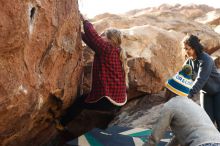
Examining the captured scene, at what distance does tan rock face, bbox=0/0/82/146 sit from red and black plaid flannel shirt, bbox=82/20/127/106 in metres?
0.27

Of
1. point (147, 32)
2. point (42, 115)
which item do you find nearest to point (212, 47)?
point (147, 32)

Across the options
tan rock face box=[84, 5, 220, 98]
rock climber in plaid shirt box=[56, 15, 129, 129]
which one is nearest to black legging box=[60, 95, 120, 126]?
rock climber in plaid shirt box=[56, 15, 129, 129]

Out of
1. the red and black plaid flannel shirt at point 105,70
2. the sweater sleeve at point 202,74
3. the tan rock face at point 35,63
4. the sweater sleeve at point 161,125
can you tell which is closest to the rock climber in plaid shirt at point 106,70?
the red and black plaid flannel shirt at point 105,70

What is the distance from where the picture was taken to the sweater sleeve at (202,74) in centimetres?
506

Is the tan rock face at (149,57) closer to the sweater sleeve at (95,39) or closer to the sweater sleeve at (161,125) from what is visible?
the sweater sleeve at (95,39)

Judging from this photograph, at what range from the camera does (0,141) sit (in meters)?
4.36

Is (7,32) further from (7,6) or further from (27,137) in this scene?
(27,137)

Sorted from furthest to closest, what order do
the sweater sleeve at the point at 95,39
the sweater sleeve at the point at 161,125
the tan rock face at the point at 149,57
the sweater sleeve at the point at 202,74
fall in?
the tan rock face at the point at 149,57
the sweater sleeve at the point at 95,39
the sweater sleeve at the point at 202,74
the sweater sleeve at the point at 161,125

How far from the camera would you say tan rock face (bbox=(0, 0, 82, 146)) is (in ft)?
12.6

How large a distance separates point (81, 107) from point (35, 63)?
1.79 meters

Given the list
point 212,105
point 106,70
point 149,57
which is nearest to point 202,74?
point 212,105

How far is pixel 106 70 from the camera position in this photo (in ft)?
18.8

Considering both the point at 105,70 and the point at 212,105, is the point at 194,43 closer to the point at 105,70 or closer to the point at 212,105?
the point at 212,105

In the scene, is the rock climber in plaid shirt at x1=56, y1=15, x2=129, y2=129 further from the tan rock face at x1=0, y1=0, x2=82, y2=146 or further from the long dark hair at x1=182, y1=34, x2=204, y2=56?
the long dark hair at x1=182, y1=34, x2=204, y2=56
